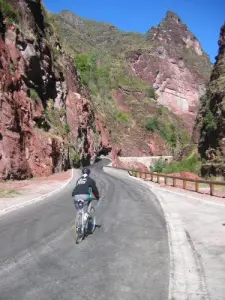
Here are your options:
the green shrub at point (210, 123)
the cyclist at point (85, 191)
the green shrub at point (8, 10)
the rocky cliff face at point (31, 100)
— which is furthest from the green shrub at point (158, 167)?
the cyclist at point (85, 191)

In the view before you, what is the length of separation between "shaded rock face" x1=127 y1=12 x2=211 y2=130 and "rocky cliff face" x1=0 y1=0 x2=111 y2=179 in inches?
3743

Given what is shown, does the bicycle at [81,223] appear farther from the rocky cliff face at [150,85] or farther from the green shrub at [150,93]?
the green shrub at [150,93]

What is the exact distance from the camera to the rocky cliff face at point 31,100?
108ft

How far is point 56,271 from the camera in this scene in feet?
23.4

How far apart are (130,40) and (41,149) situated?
14676 cm

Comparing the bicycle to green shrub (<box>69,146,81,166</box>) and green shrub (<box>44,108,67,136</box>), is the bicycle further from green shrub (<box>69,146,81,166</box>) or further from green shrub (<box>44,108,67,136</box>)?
green shrub (<box>69,146,81,166</box>)

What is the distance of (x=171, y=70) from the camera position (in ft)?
557

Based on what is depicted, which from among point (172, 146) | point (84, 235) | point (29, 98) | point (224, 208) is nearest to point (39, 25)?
point (29, 98)

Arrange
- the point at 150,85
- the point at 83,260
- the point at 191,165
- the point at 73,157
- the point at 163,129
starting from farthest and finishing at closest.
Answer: the point at 150,85 < the point at 163,129 < the point at 73,157 < the point at 191,165 < the point at 83,260

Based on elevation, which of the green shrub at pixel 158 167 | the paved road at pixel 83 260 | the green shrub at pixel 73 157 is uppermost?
the green shrub at pixel 73 157

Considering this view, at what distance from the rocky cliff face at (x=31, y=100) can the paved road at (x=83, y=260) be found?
18939mm

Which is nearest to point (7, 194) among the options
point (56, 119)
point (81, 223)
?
point (81, 223)

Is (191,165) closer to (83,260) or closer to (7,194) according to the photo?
(7,194)

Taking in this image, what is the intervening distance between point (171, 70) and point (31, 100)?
134m
